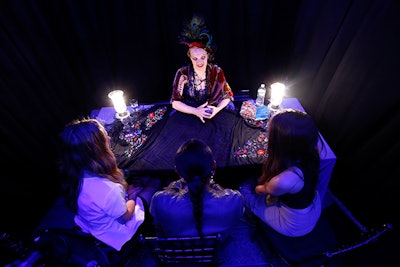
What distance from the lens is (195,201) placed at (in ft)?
4.33

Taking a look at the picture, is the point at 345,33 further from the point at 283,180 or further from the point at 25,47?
the point at 25,47

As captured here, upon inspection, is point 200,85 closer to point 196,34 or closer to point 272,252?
point 196,34

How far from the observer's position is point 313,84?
8.73ft

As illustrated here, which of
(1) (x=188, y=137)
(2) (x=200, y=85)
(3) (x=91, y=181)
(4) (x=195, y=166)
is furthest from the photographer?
(2) (x=200, y=85)

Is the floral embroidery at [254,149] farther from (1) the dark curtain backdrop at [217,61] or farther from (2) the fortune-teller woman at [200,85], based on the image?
(1) the dark curtain backdrop at [217,61]

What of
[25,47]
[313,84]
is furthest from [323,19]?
[25,47]

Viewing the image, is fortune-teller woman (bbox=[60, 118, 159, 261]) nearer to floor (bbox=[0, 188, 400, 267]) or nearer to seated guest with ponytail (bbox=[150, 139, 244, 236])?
seated guest with ponytail (bbox=[150, 139, 244, 236])

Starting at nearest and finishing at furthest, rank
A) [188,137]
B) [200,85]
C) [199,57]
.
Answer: [188,137] → [199,57] → [200,85]

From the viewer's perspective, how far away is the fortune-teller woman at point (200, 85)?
2271mm

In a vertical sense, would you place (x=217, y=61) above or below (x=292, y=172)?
above

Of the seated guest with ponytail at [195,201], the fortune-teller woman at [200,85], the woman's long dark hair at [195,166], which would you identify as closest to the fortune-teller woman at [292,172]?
the seated guest with ponytail at [195,201]

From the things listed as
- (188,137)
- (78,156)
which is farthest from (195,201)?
(188,137)

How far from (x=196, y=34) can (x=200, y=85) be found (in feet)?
1.72

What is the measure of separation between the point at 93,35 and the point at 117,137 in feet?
4.36
